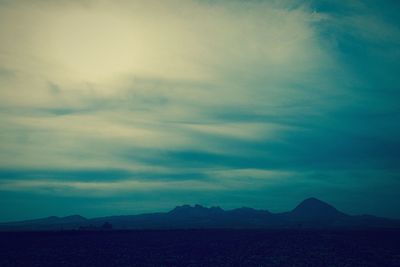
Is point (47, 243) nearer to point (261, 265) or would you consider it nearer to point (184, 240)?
point (184, 240)

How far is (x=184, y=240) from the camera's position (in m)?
87.1

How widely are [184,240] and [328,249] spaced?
27.8 metres

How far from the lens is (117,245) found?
7956cm

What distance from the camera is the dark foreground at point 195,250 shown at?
63688mm

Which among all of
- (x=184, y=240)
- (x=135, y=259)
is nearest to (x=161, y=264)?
A: (x=135, y=259)

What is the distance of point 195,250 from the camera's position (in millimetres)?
75062

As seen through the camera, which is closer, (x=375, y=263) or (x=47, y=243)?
(x=375, y=263)

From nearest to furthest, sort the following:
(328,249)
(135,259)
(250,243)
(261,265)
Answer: (261,265)
(135,259)
(328,249)
(250,243)

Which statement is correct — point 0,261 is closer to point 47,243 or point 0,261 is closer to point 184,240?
point 47,243

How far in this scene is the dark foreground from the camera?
63.7m

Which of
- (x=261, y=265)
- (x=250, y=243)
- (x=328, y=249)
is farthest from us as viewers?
(x=250, y=243)

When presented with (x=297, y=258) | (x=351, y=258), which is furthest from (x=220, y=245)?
(x=351, y=258)

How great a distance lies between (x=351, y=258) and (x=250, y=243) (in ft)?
68.9

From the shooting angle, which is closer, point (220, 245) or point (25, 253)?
point (25, 253)
